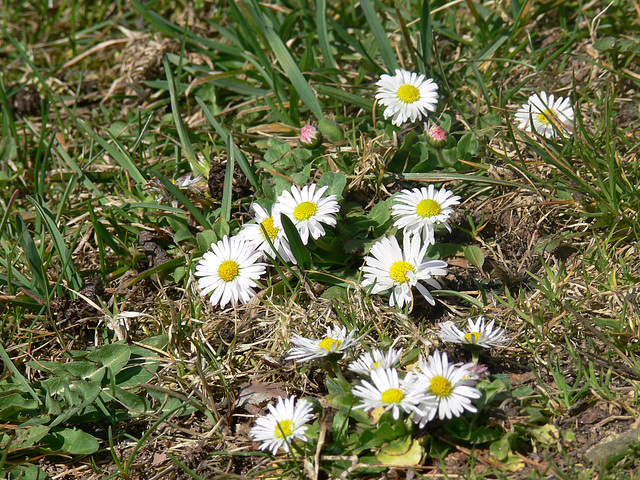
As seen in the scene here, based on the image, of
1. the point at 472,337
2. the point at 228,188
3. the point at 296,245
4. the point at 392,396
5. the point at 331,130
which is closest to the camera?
the point at 392,396

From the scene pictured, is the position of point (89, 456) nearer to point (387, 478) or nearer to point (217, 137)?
point (387, 478)

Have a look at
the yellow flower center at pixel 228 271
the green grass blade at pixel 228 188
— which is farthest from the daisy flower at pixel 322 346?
the green grass blade at pixel 228 188

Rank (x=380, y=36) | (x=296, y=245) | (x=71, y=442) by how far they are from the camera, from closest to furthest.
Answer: (x=71, y=442) < (x=296, y=245) < (x=380, y=36)

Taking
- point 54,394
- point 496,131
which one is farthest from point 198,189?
point 496,131

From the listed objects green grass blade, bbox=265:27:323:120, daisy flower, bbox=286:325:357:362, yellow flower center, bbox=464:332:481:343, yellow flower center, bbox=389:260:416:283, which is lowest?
yellow flower center, bbox=464:332:481:343

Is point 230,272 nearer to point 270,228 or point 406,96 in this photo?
point 270,228

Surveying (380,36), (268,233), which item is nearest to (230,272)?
(268,233)

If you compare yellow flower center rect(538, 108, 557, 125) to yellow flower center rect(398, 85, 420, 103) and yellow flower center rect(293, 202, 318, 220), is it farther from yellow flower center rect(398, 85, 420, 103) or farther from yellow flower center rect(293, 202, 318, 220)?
yellow flower center rect(293, 202, 318, 220)

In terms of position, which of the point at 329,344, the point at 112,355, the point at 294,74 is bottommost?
the point at 329,344

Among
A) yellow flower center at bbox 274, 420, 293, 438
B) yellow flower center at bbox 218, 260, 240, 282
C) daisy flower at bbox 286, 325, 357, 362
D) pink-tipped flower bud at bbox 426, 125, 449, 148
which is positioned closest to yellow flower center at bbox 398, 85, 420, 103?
pink-tipped flower bud at bbox 426, 125, 449, 148
